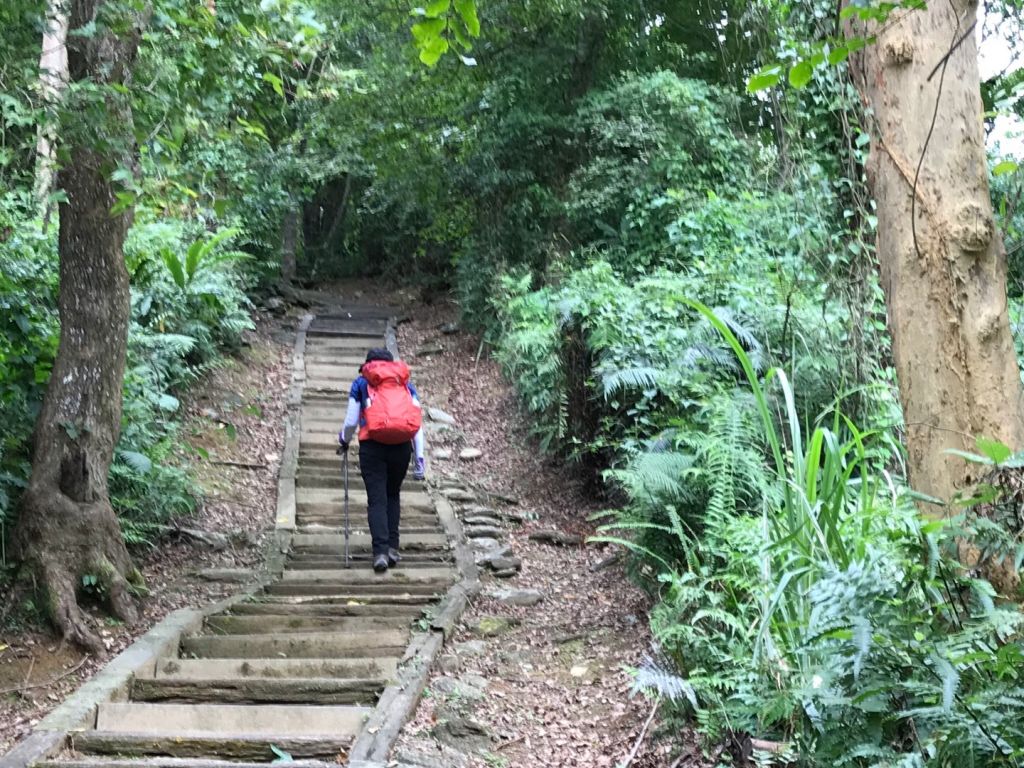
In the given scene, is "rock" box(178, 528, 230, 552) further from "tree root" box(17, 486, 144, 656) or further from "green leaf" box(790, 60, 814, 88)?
"green leaf" box(790, 60, 814, 88)

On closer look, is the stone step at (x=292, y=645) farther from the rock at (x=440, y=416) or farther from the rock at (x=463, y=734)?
the rock at (x=440, y=416)

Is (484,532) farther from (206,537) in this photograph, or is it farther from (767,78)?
(767,78)

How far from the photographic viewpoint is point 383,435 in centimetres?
693

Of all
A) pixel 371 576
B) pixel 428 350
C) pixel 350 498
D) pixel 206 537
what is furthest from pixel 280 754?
pixel 428 350

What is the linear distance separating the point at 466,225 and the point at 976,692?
1348cm

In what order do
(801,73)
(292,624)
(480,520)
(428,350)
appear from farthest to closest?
(428,350) → (480,520) → (292,624) → (801,73)

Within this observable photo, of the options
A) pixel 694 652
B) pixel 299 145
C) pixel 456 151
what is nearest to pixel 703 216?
pixel 456 151

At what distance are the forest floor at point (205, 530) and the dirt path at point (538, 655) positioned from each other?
6.56 feet

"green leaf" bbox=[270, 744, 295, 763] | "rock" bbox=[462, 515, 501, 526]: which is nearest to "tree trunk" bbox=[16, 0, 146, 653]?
"green leaf" bbox=[270, 744, 295, 763]

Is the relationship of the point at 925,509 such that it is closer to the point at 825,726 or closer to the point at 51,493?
the point at 825,726

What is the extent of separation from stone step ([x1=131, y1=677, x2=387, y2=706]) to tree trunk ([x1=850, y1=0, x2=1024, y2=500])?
3151 millimetres

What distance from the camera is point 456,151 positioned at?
14242mm

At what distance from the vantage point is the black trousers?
706 cm

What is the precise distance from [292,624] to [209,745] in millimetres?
2027
